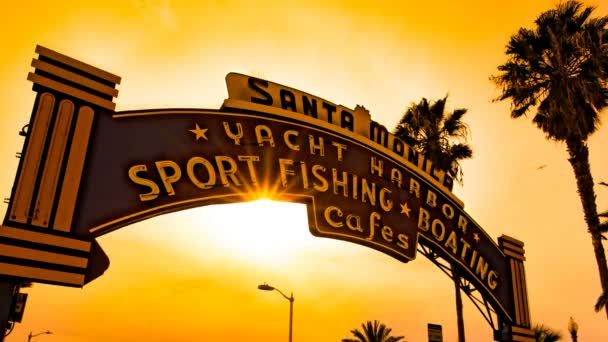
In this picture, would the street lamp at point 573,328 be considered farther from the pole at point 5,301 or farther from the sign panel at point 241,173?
the pole at point 5,301

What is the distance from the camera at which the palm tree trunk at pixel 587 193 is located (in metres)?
21.5

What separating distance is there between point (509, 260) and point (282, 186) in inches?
304

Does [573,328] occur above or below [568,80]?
below

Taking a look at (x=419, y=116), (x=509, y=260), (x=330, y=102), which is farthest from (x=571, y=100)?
(x=330, y=102)

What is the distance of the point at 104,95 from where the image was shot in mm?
8188

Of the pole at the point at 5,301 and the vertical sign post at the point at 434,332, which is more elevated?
the vertical sign post at the point at 434,332

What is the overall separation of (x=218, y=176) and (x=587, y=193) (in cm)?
1912

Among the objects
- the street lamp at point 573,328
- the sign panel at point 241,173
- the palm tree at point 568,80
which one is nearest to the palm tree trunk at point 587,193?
the palm tree at point 568,80

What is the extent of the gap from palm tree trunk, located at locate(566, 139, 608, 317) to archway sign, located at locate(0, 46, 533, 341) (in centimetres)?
1002

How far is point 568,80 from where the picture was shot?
2303 cm

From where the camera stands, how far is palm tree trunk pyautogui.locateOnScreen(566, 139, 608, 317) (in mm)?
21469

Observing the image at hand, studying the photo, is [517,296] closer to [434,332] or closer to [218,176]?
[434,332]

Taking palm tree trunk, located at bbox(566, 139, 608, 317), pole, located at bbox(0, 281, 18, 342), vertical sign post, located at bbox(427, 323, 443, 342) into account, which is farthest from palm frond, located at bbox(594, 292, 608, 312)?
pole, located at bbox(0, 281, 18, 342)

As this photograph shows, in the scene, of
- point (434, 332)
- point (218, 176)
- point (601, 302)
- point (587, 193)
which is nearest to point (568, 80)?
point (587, 193)
